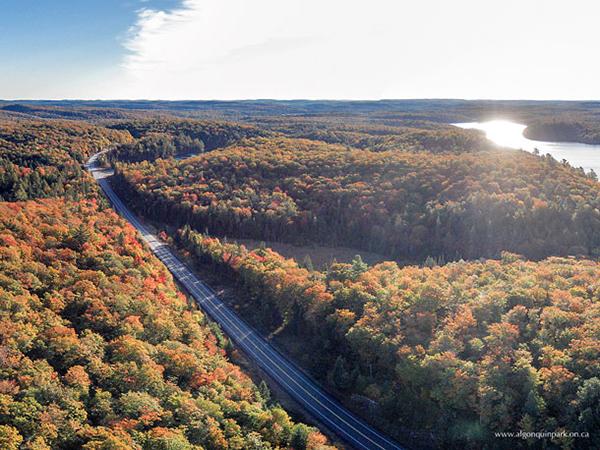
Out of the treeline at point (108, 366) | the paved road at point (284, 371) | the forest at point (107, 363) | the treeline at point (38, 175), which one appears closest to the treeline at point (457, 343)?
the paved road at point (284, 371)

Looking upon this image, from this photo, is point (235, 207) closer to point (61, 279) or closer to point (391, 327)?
point (61, 279)

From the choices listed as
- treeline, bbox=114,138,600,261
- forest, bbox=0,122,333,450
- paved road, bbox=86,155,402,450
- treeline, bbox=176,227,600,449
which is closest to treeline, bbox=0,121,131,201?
treeline, bbox=114,138,600,261

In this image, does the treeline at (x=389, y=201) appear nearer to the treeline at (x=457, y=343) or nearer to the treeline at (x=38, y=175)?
the treeline at (x=38, y=175)

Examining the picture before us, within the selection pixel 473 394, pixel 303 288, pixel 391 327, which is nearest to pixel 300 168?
pixel 303 288

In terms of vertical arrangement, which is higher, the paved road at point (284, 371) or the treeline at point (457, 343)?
the treeline at point (457, 343)

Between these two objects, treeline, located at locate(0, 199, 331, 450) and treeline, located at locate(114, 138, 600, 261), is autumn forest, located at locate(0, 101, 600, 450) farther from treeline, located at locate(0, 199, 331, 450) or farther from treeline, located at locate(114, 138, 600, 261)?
treeline, located at locate(114, 138, 600, 261)

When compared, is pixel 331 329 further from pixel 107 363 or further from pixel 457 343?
pixel 107 363
